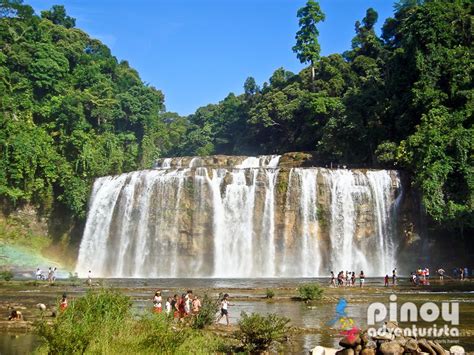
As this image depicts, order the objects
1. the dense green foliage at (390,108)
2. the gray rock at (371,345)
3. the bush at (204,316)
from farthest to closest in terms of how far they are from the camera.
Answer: the dense green foliage at (390,108)
the bush at (204,316)
the gray rock at (371,345)

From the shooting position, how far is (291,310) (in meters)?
20.8

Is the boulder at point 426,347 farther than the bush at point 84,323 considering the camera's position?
Yes

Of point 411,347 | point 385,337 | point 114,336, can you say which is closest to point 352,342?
point 385,337

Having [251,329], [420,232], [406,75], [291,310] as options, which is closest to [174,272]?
[420,232]

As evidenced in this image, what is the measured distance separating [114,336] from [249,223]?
33.5 m

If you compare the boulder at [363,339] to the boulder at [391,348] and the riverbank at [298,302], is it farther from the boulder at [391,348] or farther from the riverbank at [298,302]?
the riverbank at [298,302]

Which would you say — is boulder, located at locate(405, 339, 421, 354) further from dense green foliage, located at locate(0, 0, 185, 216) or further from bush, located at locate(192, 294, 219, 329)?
dense green foliage, located at locate(0, 0, 185, 216)

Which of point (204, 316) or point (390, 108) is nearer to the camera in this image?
point (204, 316)

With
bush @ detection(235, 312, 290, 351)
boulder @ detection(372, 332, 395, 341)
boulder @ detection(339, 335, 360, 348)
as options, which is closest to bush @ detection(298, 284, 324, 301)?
bush @ detection(235, 312, 290, 351)

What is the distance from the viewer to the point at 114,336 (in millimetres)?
10102

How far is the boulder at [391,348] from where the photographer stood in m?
10.5

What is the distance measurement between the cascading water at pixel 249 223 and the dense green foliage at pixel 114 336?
31.0 m

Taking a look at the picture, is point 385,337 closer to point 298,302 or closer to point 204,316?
point 204,316

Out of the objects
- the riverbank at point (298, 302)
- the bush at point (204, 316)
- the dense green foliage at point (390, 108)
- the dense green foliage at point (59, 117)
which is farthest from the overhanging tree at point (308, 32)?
the bush at point (204, 316)
